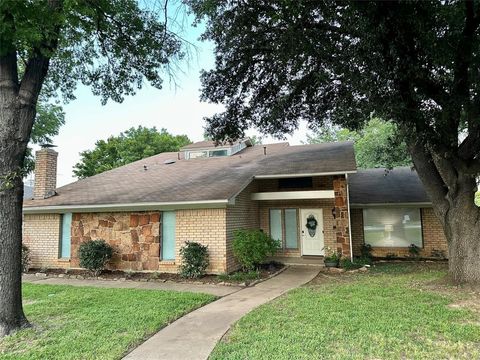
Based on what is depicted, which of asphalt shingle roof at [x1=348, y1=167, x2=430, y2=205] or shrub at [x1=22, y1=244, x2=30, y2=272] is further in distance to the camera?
asphalt shingle roof at [x1=348, y1=167, x2=430, y2=205]

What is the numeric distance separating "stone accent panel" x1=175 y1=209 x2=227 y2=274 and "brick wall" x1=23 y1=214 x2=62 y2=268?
16.2 feet

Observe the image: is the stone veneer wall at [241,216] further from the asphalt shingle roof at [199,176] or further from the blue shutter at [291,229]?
the blue shutter at [291,229]

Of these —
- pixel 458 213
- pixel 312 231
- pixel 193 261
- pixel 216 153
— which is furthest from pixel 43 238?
pixel 458 213

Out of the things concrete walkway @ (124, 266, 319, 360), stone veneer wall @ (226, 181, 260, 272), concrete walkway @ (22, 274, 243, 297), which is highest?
stone veneer wall @ (226, 181, 260, 272)

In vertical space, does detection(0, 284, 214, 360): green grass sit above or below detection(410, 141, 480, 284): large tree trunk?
below

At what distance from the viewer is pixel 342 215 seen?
1195 cm

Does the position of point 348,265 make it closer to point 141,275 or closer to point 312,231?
point 312,231

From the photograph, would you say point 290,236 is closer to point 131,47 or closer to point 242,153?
point 242,153

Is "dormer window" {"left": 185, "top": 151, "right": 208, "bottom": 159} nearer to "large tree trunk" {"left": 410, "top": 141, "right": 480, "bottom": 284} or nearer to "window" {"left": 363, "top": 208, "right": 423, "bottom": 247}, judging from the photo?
"window" {"left": 363, "top": 208, "right": 423, "bottom": 247}

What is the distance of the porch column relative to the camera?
39.0 feet

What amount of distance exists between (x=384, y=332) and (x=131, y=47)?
8.98 meters

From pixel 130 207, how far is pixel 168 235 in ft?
5.40

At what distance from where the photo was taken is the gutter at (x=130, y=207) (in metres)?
10.4

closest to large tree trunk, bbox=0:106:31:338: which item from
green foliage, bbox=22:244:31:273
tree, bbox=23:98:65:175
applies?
green foliage, bbox=22:244:31:273
